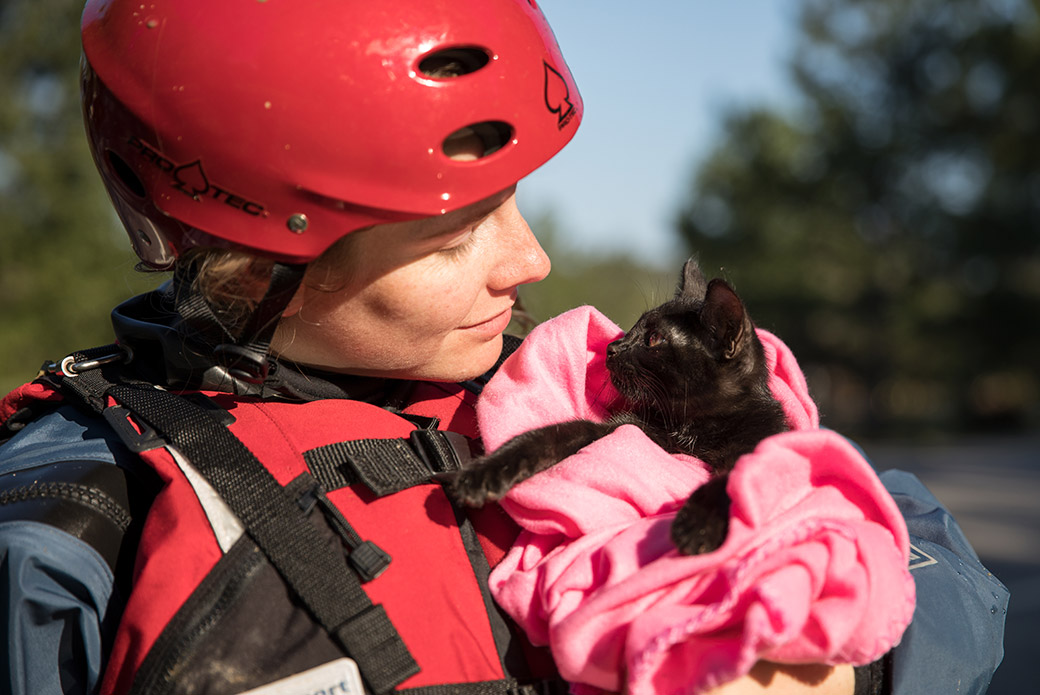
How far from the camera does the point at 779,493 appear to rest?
147cm

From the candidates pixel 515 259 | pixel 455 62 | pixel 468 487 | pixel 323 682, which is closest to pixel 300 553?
pixel 323 682

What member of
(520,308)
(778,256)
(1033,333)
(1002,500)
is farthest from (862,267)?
(520,308)

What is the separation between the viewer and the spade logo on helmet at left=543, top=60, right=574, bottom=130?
6.41 ft

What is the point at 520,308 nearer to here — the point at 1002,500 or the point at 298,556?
the point at 298,556

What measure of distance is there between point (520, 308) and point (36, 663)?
144cm

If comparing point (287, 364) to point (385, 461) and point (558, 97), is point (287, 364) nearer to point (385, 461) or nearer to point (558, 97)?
point (385, 461)

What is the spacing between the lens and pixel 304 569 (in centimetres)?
148

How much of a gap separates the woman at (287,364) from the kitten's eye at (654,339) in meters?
0.49

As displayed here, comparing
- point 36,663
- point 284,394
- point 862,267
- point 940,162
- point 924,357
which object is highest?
point 284,394

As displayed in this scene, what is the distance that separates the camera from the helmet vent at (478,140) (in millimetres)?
1872

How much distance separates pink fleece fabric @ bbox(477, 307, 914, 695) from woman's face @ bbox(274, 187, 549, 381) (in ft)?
A: 1.36

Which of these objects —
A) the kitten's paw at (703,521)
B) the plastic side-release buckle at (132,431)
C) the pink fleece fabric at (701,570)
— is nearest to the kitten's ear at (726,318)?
the pink fleece fabric at (701,570)

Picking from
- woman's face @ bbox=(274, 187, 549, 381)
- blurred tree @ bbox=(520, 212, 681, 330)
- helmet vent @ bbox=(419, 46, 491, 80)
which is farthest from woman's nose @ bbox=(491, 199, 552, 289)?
blurred tree @ bbox=(520, 212, 681, 330)

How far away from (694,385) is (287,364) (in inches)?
42.6
